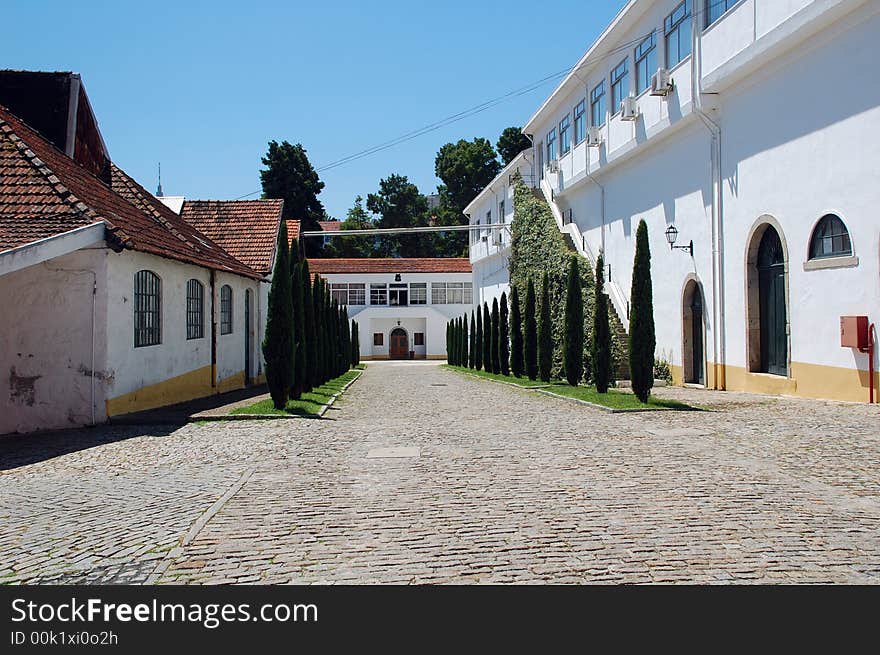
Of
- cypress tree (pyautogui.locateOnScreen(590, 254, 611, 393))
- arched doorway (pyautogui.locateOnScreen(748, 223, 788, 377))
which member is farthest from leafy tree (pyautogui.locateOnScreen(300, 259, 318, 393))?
arched doorway (pyautogui.locateOnScreen(748, 223, 788, 377))

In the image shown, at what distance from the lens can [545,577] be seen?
16.0 feet

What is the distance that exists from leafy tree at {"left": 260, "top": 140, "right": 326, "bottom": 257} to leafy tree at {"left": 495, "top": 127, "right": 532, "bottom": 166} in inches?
738

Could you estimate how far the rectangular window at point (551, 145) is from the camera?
34.0m

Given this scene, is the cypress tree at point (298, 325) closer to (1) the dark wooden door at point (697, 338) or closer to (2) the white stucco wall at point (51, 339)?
(2) the white stucco wall at point (51, 339)

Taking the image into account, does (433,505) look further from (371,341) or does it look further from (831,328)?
(371,341)

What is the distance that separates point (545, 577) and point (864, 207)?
11.6 metres

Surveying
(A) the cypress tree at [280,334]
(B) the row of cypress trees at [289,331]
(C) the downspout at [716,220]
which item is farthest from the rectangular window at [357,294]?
(A) the cypress tree at [280,334]

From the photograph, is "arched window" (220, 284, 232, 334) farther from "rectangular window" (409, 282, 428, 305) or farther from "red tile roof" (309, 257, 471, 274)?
"rectangular window" (409, 282, 428, 305)

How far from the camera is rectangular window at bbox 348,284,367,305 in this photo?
61.0 meters

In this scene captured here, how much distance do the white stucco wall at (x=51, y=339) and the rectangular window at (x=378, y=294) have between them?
48203 millimetres

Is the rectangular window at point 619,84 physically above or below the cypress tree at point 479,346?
above

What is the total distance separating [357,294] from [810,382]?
47.8 meters
